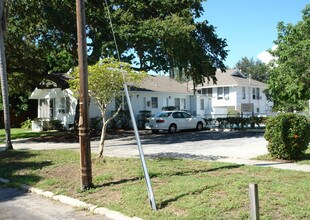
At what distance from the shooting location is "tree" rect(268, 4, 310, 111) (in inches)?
840

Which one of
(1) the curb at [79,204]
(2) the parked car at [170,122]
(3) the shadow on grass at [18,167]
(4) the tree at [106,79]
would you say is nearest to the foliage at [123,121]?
(2) the parked car at [170,122]

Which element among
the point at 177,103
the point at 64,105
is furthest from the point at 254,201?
the point at 177,103

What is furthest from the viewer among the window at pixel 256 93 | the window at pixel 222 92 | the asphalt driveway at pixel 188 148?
the window at pixel 256 93

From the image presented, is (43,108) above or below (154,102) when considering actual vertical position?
below

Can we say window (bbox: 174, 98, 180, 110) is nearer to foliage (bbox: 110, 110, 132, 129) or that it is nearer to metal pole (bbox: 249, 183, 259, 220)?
foliage (bbox: 110, 110, 132, 129)

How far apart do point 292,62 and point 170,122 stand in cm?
871

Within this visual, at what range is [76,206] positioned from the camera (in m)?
7.28

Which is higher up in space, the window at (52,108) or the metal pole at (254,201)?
the window at (52,108)

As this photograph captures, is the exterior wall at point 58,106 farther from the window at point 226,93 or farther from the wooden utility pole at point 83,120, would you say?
the window at point 226,93

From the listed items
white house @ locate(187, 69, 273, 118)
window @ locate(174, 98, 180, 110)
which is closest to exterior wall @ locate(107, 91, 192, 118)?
window @ locate(174, 98, 180, 110)

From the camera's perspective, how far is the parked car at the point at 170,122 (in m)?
25.2

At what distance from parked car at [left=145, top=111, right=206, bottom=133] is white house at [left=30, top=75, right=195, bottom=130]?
4366 millimetres

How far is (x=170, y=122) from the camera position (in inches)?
1001

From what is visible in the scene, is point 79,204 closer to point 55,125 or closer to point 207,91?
point 55,125
